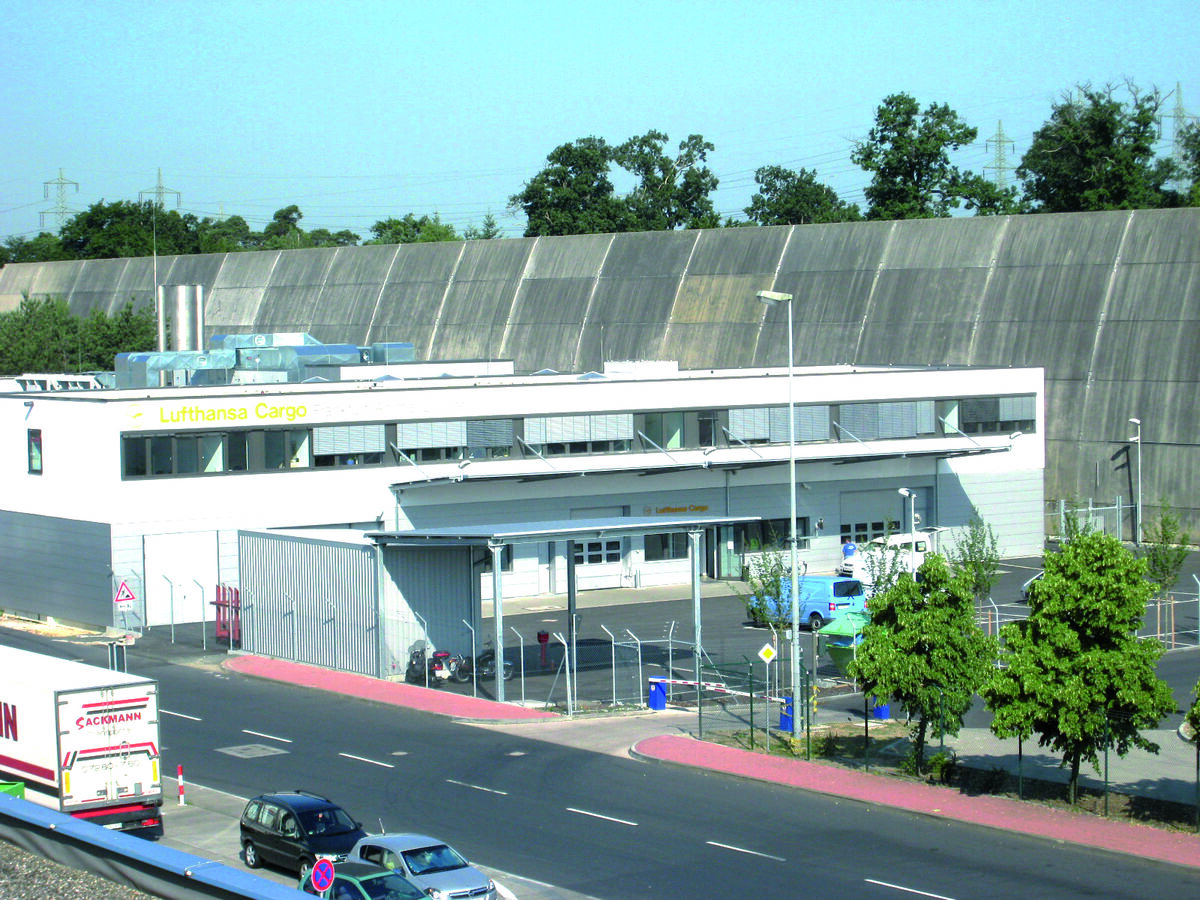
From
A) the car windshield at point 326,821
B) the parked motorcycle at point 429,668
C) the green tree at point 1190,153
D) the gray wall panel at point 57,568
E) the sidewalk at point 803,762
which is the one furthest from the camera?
the green tree at point 1190,153

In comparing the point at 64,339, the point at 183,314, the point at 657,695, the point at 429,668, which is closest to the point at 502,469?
the point at 429,668

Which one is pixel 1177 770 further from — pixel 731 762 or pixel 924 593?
pixel 731 762

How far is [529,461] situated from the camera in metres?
47.2

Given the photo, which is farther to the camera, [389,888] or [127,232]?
[127,232]

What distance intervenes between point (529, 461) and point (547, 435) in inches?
52.2

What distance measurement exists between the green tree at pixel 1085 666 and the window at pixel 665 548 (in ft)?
90.7

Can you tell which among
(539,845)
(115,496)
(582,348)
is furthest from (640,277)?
(539,845)

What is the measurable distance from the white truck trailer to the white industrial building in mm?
14240

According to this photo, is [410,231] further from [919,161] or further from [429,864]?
[429,864]

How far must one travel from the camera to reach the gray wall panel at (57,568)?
41656 mm

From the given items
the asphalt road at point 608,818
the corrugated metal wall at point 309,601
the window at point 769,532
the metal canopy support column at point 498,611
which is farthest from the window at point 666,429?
the asphalt road at point 608,818

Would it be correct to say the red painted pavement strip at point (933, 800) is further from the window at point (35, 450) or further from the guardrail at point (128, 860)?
the window at point (35, 450)

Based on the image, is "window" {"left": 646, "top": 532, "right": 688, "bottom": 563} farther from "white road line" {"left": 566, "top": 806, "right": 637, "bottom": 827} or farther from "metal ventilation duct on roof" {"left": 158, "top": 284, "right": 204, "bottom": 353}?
"metal ventilation duct on roof" {"left": 158, "top": 284, "right": 204, "bottom": 353}

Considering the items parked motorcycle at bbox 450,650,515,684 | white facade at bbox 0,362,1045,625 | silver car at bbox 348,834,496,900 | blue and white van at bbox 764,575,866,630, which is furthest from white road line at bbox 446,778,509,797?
white facade at bbox 0,362,1045,625
